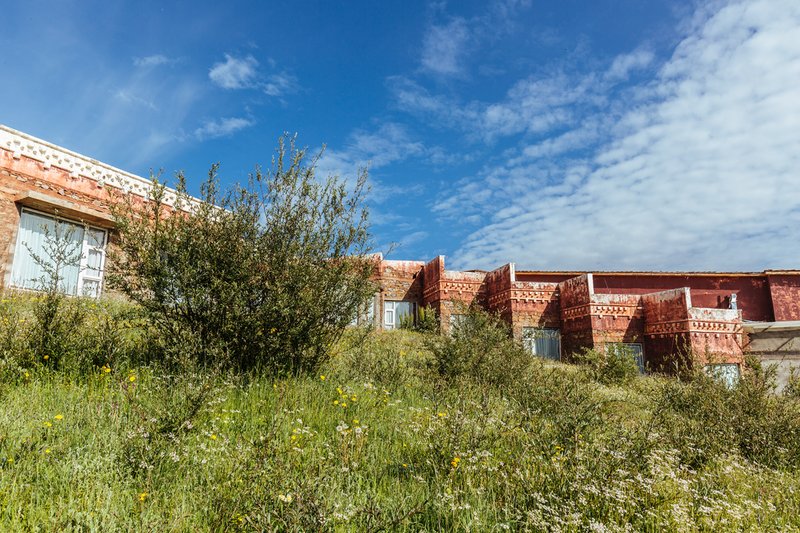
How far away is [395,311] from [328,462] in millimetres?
18763

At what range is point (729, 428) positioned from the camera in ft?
20.0

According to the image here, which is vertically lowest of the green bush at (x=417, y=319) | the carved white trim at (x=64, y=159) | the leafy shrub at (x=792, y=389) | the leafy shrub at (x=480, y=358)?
the leafy shrub at (x=792, y=389)

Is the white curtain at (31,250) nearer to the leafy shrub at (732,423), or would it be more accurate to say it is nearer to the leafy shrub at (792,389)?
the leafy shrub at (732,423)

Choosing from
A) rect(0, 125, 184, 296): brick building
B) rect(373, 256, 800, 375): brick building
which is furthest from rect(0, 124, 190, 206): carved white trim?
rect(373, 256, 800, 375): brick building

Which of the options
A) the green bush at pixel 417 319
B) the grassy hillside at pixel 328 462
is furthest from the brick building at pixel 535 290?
the grassy hillside at pixel 328 462

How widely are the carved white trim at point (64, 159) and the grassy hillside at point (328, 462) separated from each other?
8321 millimetres

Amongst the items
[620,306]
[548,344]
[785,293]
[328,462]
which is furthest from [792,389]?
[785,293]

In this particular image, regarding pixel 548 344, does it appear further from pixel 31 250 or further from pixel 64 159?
pixel 64 159

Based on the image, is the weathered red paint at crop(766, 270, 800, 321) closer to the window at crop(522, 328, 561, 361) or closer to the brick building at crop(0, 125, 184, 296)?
the window at crop(522, 328, 561, 361)

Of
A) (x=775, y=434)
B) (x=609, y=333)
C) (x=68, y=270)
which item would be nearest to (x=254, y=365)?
(x=775, y=434)

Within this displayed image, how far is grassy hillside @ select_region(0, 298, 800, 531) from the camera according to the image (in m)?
2.93

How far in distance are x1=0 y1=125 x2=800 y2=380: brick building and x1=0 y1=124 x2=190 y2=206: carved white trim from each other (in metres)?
0.03

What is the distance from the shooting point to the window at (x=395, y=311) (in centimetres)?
2197

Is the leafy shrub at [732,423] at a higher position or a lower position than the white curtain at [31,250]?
lower
